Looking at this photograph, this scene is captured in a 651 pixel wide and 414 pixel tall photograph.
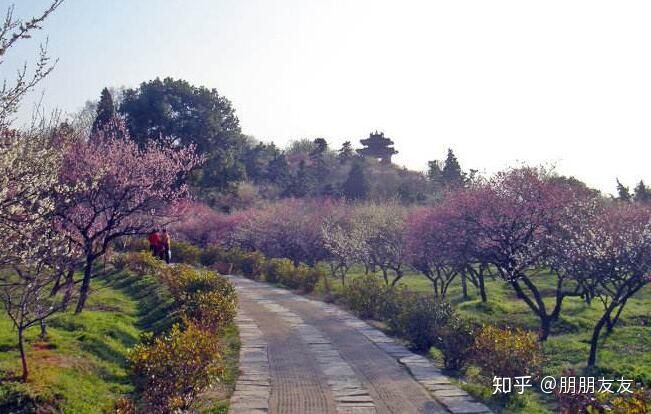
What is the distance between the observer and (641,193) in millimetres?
36938

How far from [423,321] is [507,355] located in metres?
2.85

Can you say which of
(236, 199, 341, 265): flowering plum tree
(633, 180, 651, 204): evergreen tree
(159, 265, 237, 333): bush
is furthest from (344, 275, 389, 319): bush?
(633, 180, 651, 204): evergreen tree

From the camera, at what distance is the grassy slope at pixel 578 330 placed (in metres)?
12.3

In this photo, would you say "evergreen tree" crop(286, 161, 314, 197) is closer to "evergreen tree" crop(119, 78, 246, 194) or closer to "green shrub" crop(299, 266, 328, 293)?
"evergreen tree" crop(119, 78, 246, 194)

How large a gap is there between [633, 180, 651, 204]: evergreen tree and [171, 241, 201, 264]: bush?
2329 centimetres

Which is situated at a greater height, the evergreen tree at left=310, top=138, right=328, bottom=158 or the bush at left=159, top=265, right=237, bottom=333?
the evergreen tree at left=310, top=138, right=328, bottom=158

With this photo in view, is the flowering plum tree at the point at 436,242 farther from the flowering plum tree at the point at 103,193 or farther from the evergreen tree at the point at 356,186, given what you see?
the evergreen tree at the point at 356,186

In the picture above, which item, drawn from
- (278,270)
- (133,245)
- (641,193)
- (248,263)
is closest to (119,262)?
(248,263)

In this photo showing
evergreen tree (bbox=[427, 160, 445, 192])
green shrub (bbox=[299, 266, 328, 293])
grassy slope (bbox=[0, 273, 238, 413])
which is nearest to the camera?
grassy slope (bbox=[0, 273, 238, 413])

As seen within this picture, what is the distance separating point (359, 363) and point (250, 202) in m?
34.9

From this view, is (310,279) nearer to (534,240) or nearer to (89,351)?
(534,240)

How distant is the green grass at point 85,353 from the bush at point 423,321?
Result: 480cm

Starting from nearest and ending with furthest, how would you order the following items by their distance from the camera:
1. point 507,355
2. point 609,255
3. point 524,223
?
point 507,355 < point 609,255 < point 524,223

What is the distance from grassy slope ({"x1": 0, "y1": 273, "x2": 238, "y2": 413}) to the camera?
328 inches
